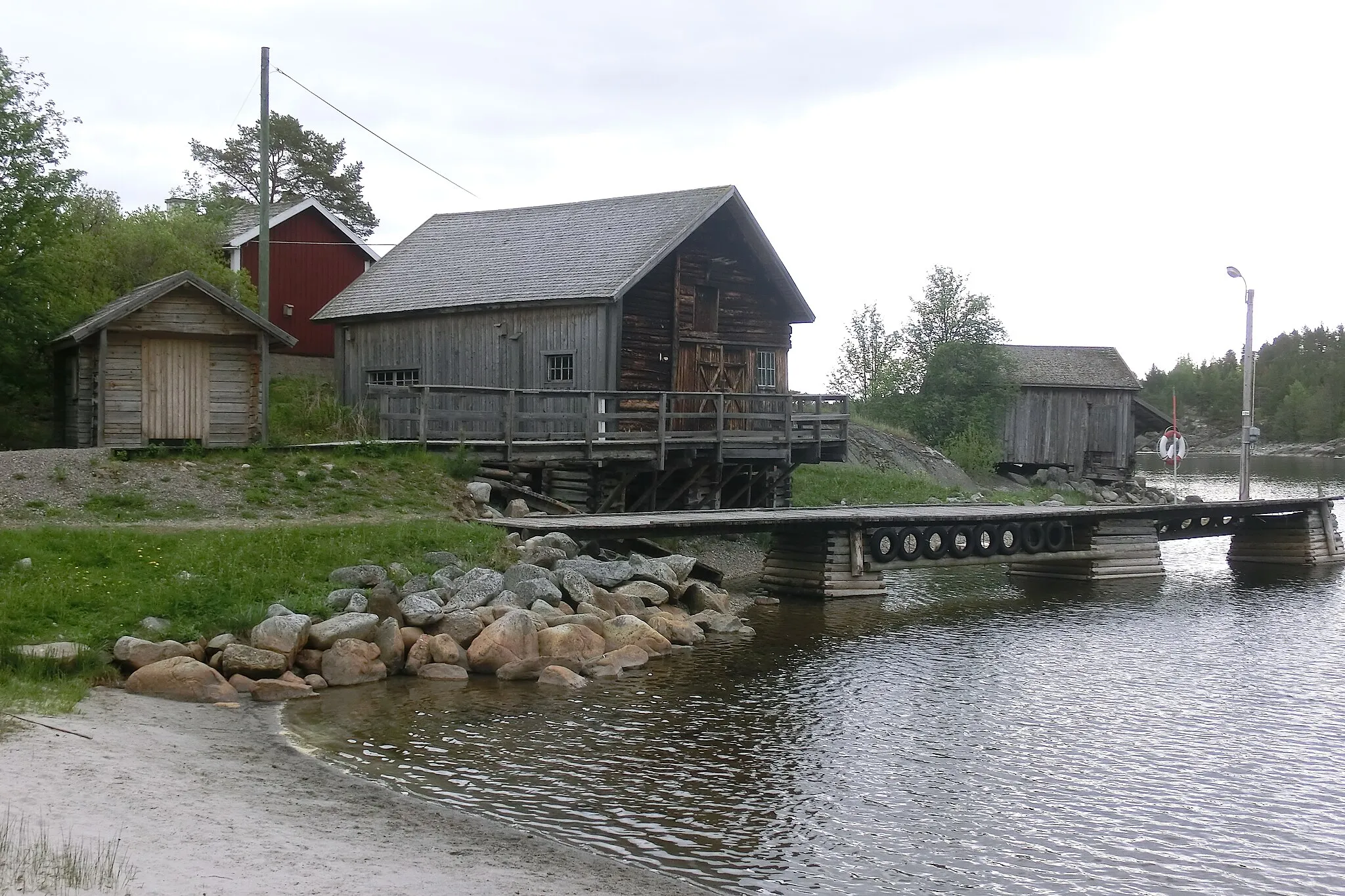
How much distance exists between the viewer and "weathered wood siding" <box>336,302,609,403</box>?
1100 inches

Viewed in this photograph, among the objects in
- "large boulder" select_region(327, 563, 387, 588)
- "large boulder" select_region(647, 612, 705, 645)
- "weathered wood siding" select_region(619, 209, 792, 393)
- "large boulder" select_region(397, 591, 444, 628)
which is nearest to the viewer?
"large boulder" select_region(397, 591, 444, 628)

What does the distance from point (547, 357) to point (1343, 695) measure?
18021 millimetres

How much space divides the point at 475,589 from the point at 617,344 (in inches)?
462

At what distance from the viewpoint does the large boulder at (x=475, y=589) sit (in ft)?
55.2

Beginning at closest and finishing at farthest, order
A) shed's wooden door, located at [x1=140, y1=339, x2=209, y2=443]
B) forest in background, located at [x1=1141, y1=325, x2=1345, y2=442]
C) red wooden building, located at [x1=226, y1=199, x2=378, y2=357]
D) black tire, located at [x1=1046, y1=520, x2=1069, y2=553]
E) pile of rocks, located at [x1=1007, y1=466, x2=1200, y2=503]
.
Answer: shed's wooden door, located at [x1=140, y1=339, x2=209, y2=443] < black tire, located at [x1=1046, y1=520, x2=1069, y2=553] < red wooden building, located at [x1=226, y1=199, x2=378, y2=357] < pile of rocks, located at [x1=1007, y1=466, x2=1200, y2=503] < forest in background, located at [x1=1141, y1=325, x2=1345, y2=442]

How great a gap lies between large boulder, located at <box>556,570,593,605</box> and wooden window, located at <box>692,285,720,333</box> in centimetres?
1291

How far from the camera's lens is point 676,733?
13422mm

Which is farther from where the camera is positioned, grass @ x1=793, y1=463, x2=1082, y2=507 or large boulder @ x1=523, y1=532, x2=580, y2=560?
grass @ x1=793, y1=463, x2=1082, y2=507

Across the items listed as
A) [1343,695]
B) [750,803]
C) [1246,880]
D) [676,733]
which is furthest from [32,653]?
[1343,695]

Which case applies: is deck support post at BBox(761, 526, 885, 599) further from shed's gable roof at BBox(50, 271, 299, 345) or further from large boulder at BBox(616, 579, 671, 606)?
shed's gable roof at BBox(50, 271, 299, 345)

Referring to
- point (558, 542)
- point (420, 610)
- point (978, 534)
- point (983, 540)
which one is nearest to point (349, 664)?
point (420, 610)

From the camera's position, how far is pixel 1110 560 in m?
28.8

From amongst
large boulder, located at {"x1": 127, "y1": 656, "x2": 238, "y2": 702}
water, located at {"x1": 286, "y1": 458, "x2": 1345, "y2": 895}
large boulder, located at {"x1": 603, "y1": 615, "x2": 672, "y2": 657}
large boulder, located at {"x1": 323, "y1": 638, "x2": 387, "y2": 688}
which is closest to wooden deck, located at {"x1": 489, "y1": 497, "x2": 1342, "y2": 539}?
water, located at {"x1": 286, "y1": 458, "x2": 1345, "y2": 895}

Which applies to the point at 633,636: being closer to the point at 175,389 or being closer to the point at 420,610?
the point at 420,610
